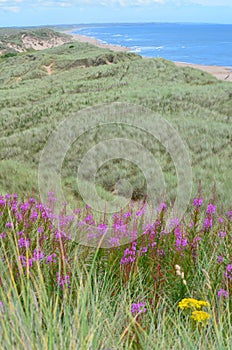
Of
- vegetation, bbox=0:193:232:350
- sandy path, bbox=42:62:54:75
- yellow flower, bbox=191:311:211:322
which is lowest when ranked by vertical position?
vegetation, bbox=0:193:232:350

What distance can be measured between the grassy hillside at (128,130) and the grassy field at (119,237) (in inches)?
1.5

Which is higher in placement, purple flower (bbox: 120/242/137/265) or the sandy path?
the sandy path

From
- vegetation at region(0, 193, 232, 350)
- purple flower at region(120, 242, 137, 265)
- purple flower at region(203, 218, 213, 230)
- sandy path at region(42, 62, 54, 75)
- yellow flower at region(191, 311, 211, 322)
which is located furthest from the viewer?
sandy path at region(42, 62, 54, 75)

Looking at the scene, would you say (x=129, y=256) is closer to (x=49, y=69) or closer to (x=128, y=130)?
(x=128, y=130)

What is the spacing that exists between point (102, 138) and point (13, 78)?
2238cm

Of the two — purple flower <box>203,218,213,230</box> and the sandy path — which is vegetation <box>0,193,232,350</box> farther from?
the sandy path

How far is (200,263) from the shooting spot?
3637mm

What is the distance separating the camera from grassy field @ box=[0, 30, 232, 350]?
2.46 metres

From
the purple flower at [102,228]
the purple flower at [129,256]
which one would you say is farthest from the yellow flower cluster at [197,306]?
the purple flower at [102,228]

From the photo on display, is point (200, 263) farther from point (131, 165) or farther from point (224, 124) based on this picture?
point (224, 124)

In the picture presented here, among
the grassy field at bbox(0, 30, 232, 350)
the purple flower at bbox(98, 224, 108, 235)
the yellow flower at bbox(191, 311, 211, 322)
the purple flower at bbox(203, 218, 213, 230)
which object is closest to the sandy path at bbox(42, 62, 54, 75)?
the grassy field at bbox(0, 30, 232, 350)

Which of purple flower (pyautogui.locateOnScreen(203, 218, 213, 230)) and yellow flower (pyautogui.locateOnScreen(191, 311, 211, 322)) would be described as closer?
yellow flower (pyautogui.locateOnScreen(191, 311, 211, 322))

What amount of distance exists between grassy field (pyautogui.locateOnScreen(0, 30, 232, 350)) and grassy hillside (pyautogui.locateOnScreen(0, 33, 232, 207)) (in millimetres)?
37

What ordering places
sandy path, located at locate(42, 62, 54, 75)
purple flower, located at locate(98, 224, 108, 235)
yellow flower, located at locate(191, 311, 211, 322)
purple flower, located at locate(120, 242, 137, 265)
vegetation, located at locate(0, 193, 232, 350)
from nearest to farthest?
yellow flower, located at locate(191, 311, 211, 322) → vegetation, located at locate(0, 193, 232, 350) → purple flower, located at locate(120, 242, 137, 265) → purple flower, located at locate(98, 224, 108, 235) → sandy path, located at locate(42, 62, 54, 75)
